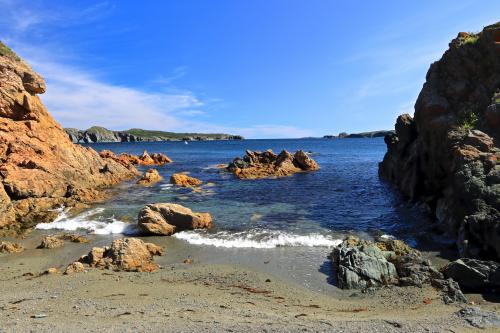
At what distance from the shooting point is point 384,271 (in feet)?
42.9

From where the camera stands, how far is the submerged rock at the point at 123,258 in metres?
14.1

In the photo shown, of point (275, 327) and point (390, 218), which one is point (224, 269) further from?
point (390, 218)

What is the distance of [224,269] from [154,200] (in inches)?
655

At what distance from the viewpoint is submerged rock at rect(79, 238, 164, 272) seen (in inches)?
554

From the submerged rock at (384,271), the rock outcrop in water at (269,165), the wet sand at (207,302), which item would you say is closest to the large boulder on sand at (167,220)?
the wet sand at (207,302)

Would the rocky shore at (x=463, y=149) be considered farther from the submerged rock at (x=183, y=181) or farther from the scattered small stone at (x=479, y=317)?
the submerged rock at (x=183, y=181)

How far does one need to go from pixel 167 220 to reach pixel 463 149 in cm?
1579

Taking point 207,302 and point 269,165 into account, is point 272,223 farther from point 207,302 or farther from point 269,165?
point 269,165

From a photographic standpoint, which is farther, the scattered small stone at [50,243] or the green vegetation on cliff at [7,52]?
the green vegetation on cliff at [7,52]

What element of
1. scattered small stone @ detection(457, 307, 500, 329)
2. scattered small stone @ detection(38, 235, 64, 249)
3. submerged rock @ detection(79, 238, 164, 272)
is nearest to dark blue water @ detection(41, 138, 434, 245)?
submerged rock @ detection(79, 238, 164, 272)

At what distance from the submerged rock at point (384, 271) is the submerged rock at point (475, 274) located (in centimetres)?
48

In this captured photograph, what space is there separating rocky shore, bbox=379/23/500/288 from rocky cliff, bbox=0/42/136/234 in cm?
2192

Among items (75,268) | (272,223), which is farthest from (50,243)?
(272,223)

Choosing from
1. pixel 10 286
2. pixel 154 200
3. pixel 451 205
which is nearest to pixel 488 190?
pixel 451 205
